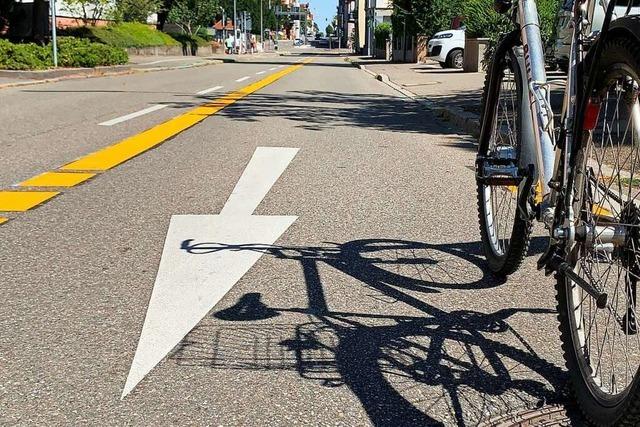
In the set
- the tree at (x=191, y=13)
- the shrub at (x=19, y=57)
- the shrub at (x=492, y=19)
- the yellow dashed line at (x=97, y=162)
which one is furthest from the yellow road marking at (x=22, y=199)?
the tree at (x=191, y=13)

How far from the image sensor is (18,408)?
246cm

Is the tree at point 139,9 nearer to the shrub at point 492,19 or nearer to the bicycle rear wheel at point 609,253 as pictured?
the shrub at point 492,19

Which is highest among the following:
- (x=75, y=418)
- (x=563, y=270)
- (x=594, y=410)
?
(x=563, y=270)

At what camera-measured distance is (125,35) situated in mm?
47250

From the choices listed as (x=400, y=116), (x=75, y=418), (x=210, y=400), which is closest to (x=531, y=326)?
(x=210, y=400)

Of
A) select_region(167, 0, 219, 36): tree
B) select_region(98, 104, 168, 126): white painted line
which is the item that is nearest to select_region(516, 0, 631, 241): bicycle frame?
select_region(98, 104, 168, 126): white painted line

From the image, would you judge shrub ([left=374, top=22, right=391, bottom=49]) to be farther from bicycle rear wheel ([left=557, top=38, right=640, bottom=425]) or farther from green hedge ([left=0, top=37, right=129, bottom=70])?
bicycle rear wheel ([left=557, top=38, right=640, bottom=425])

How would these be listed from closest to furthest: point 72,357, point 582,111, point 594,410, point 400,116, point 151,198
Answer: point 594,410 → point 582,111 → point 72,357 → point 151,198 → point 400,116

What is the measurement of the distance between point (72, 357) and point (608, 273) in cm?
196

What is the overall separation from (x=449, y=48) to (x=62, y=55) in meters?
14.8

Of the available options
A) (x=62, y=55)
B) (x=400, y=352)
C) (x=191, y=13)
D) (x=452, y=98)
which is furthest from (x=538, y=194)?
(x=191, y=13)

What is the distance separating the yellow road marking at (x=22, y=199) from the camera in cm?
542

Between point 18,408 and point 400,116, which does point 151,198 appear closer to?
point 18,408

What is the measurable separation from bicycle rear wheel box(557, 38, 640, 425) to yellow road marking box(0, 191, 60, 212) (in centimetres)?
417
